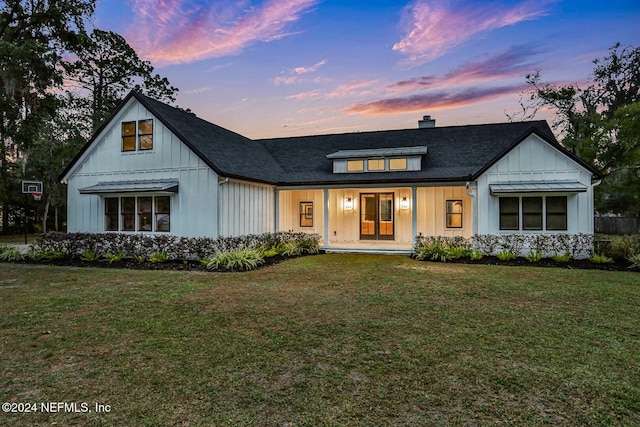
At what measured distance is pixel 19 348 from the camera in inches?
162

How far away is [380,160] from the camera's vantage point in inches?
568

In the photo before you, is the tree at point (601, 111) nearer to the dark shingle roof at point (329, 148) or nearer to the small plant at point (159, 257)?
the dark shingle roof at point (329, 148)

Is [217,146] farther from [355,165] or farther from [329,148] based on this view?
[329,148]

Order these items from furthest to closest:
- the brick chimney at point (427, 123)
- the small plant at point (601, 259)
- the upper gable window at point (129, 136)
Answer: the brick chimney at point (427, 123)
the upper gable window at point (129, 136)
the small plant at point (601, 259)

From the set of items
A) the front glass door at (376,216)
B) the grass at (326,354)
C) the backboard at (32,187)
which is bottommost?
the grass at (326,354)

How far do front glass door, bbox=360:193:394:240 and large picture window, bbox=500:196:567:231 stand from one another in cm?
449

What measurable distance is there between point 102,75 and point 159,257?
2141cm

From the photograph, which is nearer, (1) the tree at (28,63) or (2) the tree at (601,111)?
(1) the tree at (28,63)

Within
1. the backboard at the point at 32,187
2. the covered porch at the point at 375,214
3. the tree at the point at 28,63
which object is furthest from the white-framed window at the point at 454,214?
the tree at the point at 28,63

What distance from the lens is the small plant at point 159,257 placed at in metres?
10.8

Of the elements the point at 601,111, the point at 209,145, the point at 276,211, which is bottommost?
the point at 276,211

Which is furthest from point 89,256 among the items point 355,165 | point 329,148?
point 329,148

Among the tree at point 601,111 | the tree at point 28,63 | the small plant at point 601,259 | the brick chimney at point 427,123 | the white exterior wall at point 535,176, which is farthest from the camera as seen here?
the tree at point 601,111

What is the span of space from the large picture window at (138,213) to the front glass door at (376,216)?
25.3ft
